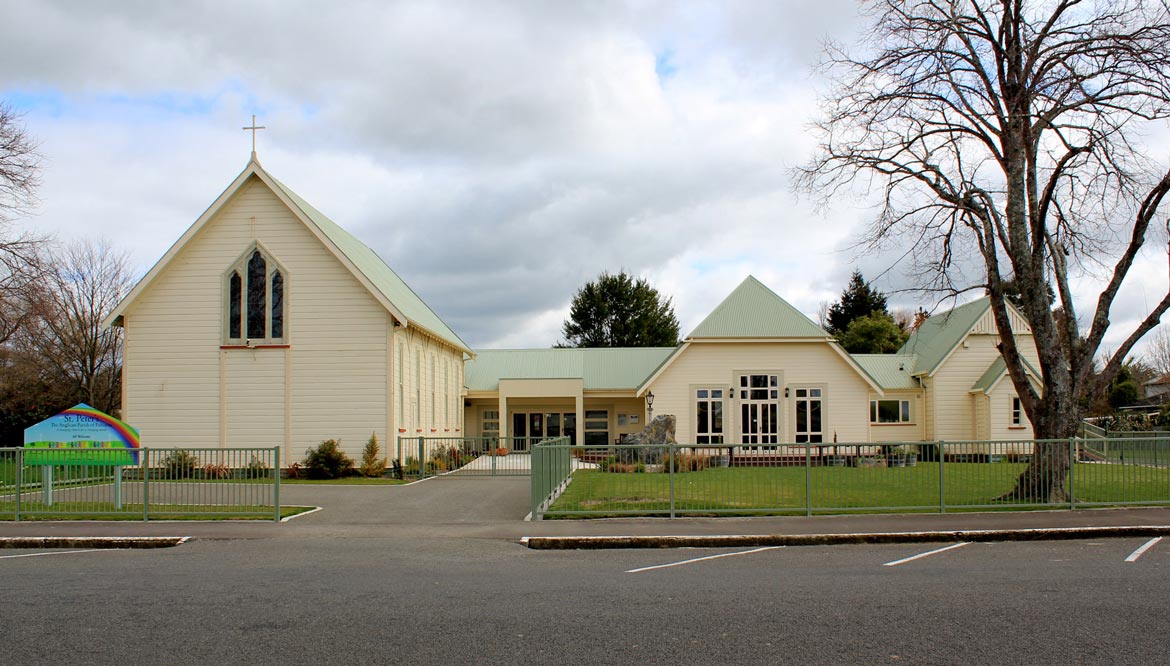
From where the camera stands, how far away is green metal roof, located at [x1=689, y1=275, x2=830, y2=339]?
35.4 metres

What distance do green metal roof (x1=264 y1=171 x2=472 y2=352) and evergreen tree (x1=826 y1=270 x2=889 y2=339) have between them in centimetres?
3999

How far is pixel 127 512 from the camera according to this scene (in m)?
16.4

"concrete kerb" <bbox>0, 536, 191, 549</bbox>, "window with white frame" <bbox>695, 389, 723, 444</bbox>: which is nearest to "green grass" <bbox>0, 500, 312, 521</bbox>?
"concrete kerb" <bbox>0, 536, 191, 549</bbox>

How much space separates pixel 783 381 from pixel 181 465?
23722 millimetres

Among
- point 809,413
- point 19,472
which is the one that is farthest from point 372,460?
point 809,413

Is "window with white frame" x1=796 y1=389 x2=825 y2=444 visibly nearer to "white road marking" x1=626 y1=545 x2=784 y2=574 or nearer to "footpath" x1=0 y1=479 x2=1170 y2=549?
"footpath" x1=0 y1=479 x2=1170 y2=549

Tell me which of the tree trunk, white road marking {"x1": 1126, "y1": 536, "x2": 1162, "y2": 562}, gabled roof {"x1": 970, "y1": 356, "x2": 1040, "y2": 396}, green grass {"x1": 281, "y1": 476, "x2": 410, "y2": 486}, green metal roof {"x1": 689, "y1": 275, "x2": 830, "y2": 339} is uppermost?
green metal roof {"x1": 689, "y1": 275, "x2": 830, "y2": 339}

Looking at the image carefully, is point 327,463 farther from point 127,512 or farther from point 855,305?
point 855,305

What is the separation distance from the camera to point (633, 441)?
32.9 meters

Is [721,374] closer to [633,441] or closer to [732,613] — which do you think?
[633,441]

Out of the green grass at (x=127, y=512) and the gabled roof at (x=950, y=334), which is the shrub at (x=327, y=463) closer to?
the green grass at (x=127, y=512)

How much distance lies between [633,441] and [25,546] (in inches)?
843

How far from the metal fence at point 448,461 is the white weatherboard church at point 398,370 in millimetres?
933

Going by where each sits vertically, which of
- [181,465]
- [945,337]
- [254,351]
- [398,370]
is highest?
[945,337]
